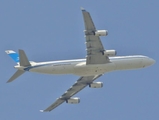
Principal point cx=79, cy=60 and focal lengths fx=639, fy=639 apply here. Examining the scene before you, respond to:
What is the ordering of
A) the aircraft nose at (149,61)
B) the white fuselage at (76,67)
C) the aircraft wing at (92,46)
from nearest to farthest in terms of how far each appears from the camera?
1. the aircraft wing at (92,46)
2. the white fuselage at (76,67)
3. the aircraft nose at (149,61)

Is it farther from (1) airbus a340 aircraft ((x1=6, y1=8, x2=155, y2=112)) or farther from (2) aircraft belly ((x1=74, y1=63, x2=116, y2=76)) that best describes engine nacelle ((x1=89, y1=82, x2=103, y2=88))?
(2) aircraft belly ((x1=74, y1=63, x2=116, y2=76))

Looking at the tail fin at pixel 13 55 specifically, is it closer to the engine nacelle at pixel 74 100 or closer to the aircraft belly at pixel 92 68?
the aircraft belly at pixel 92 68

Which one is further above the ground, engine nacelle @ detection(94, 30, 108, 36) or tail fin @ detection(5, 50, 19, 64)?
engine nacelle @ detection(94, 30, 108, 36)

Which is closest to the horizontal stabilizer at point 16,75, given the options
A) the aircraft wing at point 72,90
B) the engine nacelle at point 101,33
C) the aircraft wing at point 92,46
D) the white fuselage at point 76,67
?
the white fuselage at point 76,67

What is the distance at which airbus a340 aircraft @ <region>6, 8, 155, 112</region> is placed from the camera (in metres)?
118

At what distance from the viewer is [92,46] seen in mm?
120125

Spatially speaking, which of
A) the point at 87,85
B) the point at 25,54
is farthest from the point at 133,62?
the point at 25,54

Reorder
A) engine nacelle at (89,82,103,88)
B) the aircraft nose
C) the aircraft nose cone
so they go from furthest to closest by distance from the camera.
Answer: engine nacelle at (89,82,103,88)
the aircraft nose cone
the aircraft nose

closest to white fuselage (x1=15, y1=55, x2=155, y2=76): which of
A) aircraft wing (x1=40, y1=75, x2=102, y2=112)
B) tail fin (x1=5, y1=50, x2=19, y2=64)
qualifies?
tail fin (x1=5, y1=50, x2=19, y2=64)

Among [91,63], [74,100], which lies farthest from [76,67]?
[74,100]

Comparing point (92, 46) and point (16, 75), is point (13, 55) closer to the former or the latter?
point (16, 75)

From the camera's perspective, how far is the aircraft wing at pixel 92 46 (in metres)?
114

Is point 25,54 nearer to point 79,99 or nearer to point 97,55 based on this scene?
point 97,55

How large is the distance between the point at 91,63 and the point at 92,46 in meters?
4.53
